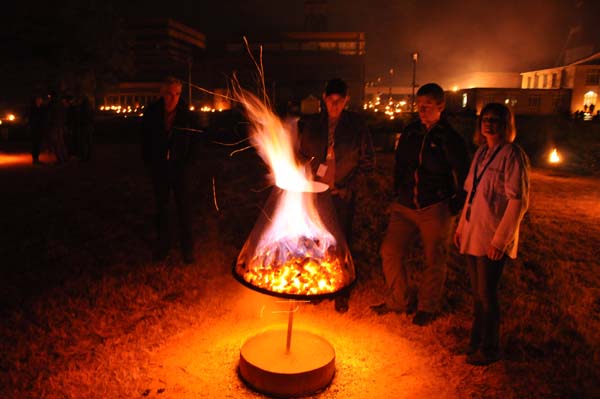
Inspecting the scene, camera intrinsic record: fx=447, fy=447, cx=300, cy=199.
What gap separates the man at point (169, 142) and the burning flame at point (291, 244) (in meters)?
2.24

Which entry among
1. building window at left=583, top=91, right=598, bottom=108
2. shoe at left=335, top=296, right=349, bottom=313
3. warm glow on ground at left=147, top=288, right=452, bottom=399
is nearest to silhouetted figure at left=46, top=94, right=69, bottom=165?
warm glow on ground at left=147, top=288, right=452, bottom=399

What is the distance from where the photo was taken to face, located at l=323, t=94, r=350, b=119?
451 centimetres

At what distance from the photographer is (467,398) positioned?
3.60 meters

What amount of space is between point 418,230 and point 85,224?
6.01 m

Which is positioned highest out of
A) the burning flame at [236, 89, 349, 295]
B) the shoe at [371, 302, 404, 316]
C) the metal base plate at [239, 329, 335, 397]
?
the burning flame at [236, 89, 349, 295]

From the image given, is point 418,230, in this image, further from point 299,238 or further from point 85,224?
point 85,224

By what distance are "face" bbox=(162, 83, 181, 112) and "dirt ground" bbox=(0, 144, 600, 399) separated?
218 centimetres

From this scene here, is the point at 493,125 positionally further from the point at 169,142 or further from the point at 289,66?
the point at 289,66

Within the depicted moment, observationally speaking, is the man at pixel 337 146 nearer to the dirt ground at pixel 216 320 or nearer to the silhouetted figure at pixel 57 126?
the dirt ground at pixel 216 320

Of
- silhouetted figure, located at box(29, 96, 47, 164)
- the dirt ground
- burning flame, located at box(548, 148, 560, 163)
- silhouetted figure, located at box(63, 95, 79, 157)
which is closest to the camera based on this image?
the dirt ground

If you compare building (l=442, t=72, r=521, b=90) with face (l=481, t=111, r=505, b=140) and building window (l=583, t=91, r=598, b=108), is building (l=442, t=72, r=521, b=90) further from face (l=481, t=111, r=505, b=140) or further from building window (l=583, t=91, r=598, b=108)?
face (l=481, t=111, r=505, b=140)

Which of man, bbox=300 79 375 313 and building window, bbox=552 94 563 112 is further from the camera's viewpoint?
building window, bbox=552 94 563 112

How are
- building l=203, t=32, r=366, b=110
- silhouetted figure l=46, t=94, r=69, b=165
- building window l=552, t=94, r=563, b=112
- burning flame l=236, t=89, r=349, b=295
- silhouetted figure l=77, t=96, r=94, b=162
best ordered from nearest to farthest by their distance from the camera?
burning flame l=236, t=89, r=349, b=295 < silhouetted figure l=46, t=94, r=69, b=165 < silhouetted figure l=77, t=96, r=94, b=162 < building window l=552, t=94, r=563, b=112 < building l=203, t=32, r=366, b=110

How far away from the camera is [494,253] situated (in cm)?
366
